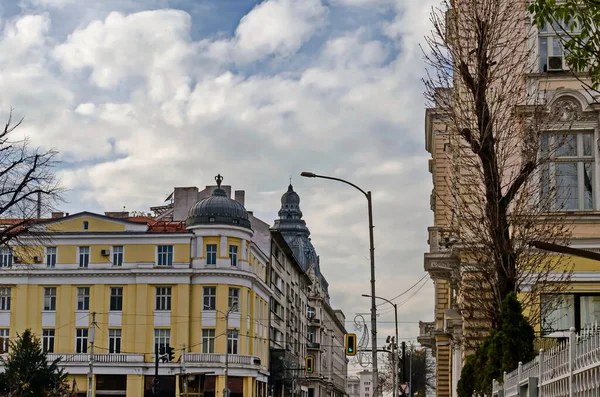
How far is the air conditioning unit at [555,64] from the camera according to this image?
24.8m

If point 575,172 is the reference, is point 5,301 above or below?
above

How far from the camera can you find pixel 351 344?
110 ft

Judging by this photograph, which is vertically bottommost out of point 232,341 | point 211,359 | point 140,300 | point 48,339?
point 211,359

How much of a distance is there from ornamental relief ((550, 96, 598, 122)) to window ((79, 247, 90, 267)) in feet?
178

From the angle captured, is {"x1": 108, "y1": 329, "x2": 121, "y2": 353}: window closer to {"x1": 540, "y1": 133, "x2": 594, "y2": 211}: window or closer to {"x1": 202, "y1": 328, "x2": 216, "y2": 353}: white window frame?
{"x1": 202, "y1": 328, "x2": 216, "y2": 353}: white window frame

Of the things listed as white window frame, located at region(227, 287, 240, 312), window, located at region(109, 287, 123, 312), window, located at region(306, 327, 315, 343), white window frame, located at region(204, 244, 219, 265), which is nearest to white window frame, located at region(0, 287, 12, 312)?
window, located at region(109, 287, 123, 312)

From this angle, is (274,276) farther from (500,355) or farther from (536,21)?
(536,21)

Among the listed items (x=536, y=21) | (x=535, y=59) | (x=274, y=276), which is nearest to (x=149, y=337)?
(x=274, y=276)

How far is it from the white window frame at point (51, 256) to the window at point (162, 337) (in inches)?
361

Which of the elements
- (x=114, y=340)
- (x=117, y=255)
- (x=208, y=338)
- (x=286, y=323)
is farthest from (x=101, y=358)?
(x=286, y=323)

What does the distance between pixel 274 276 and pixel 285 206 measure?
237 ft

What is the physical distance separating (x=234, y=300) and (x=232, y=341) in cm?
291

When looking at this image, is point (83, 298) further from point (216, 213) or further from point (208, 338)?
point (216, 213)

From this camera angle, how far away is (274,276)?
8919cm
